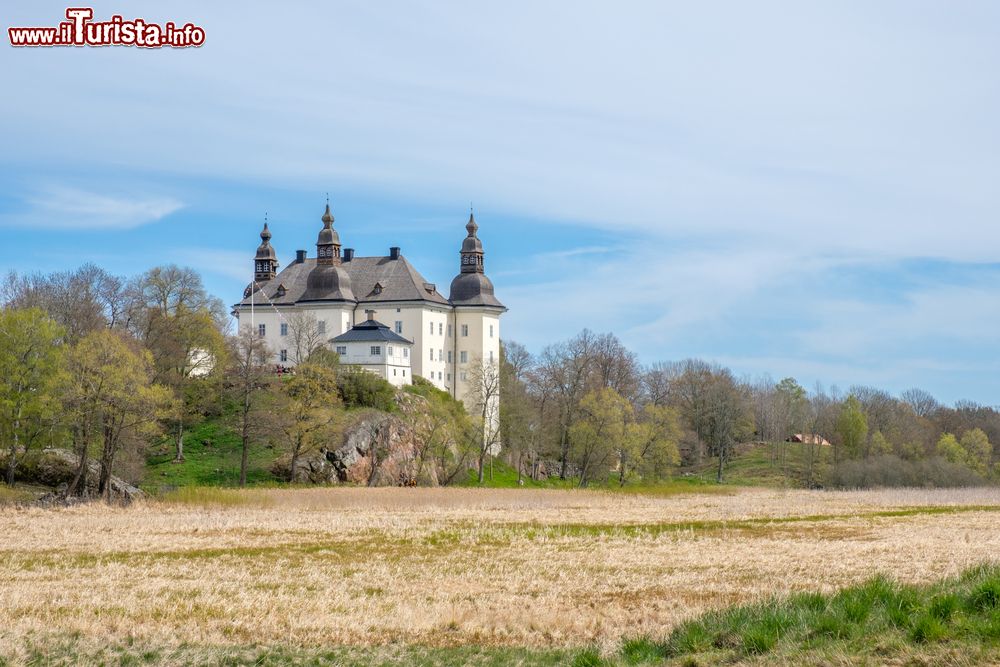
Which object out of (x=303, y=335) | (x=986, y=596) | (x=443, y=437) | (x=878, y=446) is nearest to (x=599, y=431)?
(x=443, y=437)

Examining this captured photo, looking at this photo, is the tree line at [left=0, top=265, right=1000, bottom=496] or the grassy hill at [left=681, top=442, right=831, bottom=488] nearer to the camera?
the tree line at [left=0, top=265, right=1000, bottom=496]

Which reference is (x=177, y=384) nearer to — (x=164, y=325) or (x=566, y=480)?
(x=164, y=325)

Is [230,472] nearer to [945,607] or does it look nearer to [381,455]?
[381,455]

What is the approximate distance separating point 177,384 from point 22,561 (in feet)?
165

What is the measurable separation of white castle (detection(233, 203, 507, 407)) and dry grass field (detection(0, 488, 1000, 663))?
4525 centimetres

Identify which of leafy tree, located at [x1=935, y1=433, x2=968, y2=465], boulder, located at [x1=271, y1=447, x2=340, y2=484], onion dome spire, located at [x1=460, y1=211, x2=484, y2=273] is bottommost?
boulder, located at [x1=271, y1=447, x2=340, y2=484]

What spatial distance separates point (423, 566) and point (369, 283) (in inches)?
2951

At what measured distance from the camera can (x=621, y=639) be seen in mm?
16547

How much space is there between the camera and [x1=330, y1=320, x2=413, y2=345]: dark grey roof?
91.4 metres

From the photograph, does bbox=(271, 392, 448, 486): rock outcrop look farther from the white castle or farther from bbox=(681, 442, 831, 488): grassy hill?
bbox=(681, 442, 831, 488): grassy hill

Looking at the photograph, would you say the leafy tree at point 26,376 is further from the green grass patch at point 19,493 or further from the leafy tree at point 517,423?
the leafy tree at point 517,423

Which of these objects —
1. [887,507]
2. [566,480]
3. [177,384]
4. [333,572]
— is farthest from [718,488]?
[333,572]

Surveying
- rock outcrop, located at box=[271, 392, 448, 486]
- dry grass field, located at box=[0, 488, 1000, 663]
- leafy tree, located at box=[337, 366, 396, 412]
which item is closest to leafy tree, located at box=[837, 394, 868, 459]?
rock outcrop, located at box=[271, 392, 448, 486]

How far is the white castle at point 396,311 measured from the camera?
97562 mm
